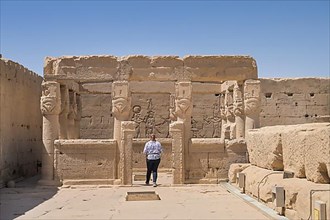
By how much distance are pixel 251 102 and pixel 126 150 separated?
4040 millimetres

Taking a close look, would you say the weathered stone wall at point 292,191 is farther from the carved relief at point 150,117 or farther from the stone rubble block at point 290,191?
the carved relief at point 150,117

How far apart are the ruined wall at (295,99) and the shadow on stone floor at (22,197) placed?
33.6ft

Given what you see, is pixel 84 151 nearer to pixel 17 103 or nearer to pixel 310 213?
pixel 17 103

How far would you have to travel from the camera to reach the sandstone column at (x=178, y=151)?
1389cm

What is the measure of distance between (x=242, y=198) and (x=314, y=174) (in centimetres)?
302

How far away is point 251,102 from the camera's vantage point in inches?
574

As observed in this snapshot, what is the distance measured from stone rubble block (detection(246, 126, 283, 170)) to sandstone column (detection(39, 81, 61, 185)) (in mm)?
5751

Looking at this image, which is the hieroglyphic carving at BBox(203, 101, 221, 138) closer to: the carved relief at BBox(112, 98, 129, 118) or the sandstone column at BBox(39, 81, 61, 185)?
the carved relief at BBox(112, 98, 129, 118)

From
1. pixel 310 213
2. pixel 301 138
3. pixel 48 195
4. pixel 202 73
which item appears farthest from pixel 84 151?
pixel 310 213

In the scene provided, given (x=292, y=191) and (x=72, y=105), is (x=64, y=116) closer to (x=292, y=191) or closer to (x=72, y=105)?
(x=72, y=105)

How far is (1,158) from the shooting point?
1302cm

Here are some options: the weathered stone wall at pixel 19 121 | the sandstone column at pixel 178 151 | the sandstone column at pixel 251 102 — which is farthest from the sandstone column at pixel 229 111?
the weathered stone wall at pixel 19 121

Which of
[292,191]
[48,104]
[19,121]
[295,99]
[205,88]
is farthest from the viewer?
[295,99]

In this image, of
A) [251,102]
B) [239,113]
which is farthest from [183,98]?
[239,113]
